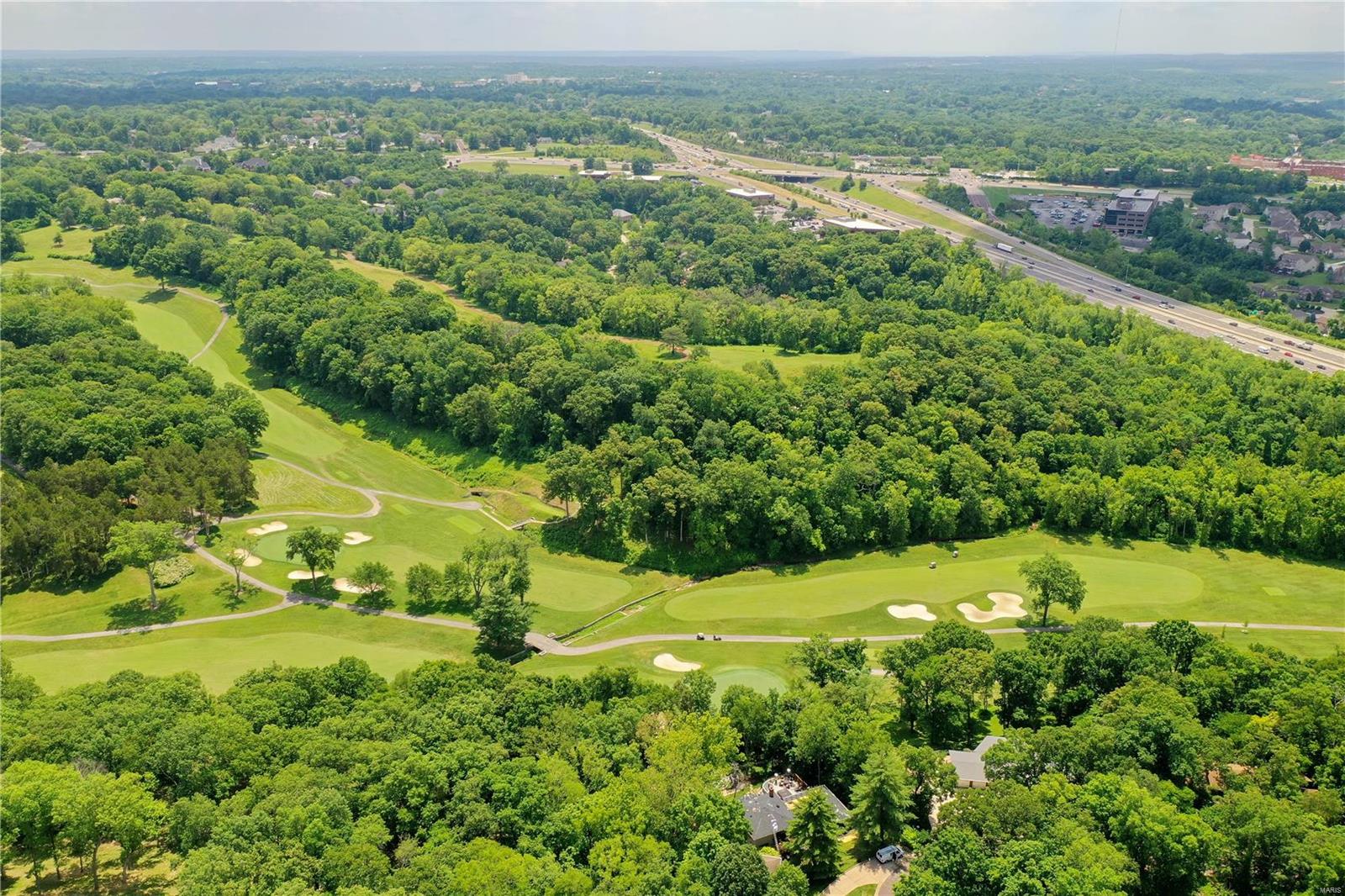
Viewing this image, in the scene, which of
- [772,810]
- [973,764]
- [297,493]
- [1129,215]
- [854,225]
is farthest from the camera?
[1129,215]

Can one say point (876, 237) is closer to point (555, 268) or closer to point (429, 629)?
point (555, 268)

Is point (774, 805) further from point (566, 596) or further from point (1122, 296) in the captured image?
point (1122, 296)

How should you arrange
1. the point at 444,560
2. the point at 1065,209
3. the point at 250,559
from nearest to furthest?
the point at 250,559
the point at 444,560
the point at 1065,209

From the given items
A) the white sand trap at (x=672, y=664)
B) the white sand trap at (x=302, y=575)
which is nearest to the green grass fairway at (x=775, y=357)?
the white sand trap at (x=672, y=664)

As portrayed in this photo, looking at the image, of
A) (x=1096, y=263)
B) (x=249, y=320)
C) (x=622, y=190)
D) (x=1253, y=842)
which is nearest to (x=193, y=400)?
Answer: (x=249, y=320)

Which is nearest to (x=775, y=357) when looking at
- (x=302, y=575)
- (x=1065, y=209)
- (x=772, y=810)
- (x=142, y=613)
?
(x=302, y=575)

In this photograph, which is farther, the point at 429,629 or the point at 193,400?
the point at 193,400
